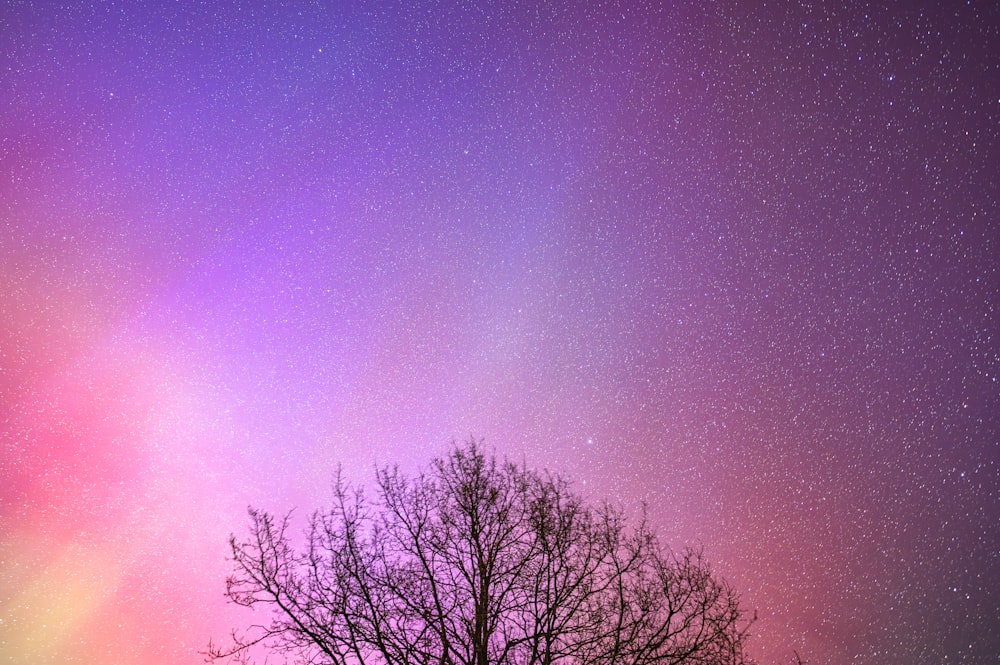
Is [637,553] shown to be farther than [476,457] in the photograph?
No

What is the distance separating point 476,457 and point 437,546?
1472mm

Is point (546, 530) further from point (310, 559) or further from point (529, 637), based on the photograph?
point (310, 559)

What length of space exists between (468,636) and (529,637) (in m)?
0.86

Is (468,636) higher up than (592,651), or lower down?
higher up

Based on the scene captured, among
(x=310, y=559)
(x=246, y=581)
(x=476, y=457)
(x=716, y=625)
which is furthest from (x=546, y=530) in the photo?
(x=246, y=581)

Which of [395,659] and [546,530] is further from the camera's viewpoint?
[546,530]

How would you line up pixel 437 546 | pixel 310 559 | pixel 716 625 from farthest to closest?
1. pixel 437 546
2. pixel 310 559
3. pixel 716 625

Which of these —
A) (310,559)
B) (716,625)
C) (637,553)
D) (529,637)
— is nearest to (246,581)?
(310,559)

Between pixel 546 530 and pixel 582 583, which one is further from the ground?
pixel 546 530

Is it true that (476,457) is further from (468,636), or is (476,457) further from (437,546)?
(468,636)

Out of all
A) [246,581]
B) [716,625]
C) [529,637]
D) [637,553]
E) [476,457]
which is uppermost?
[476,457]

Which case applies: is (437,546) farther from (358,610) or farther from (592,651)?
(592,651)

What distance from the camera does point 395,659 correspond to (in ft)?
30.5

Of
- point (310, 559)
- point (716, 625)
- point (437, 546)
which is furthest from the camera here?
point (437, 546)
